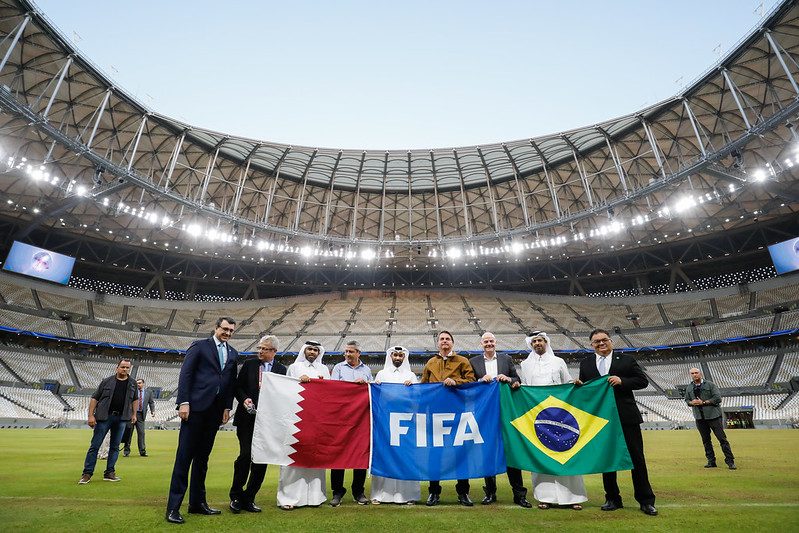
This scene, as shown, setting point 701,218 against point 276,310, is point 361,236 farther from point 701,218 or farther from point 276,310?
point 701,218

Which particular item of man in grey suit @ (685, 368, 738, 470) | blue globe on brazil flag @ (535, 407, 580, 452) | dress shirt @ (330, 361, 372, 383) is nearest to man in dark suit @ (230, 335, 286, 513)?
dress shirt @ (330, 361, 372, 383)

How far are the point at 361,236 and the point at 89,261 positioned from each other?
2668 centimetres

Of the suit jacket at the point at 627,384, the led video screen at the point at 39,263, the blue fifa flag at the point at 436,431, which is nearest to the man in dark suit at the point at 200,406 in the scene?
the blue fifa flag at the point at 436,431

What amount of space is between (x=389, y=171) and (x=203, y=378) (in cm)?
2872

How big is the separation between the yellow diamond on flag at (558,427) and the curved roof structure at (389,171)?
822 inches

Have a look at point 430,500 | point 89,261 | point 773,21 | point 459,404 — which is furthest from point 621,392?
point 89,261

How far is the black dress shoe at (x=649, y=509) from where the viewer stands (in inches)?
180

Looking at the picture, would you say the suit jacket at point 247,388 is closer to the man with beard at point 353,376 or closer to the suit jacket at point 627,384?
the man with beard at point 353,376

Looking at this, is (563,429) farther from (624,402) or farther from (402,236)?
A: (402,236)

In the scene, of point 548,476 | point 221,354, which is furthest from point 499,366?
point 221,354

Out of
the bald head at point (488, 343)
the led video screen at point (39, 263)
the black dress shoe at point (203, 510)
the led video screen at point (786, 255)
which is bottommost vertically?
the black dress shoe at point (203, 510)

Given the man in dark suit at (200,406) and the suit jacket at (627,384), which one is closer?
the man in dark suit at (200,406)

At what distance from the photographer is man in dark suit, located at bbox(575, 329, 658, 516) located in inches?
190

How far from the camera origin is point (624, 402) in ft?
17.7
